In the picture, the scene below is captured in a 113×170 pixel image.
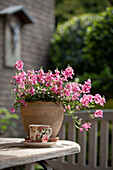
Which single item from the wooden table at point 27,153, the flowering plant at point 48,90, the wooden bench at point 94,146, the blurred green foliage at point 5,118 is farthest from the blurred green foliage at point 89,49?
the wooden table at point 27,153

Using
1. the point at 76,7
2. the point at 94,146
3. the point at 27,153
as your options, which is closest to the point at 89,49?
the point at 94,146

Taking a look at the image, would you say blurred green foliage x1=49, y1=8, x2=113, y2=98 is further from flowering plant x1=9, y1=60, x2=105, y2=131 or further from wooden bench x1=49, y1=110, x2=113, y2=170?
flowering plant x1=9, y1=60, x2=105, y2=131

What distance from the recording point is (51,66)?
270 inches

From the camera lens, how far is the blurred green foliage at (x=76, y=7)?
36.9ft

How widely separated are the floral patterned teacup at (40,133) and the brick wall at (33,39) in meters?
4.48

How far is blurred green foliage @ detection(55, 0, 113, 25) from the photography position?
1126 centimetres

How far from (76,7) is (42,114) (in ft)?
33.8

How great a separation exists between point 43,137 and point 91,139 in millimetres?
894

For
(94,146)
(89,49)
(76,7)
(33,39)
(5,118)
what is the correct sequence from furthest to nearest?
(76,7) → (33,39) → (89,49) → (5,118) → (94,146)

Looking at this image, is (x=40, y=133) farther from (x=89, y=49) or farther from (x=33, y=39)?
(x=33, y=39)

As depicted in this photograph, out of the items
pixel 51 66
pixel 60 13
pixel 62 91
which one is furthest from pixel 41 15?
pixel 62 91

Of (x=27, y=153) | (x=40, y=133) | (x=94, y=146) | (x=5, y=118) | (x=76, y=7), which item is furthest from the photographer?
(x=76, y=7)

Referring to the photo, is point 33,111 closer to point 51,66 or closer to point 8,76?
point 8,76

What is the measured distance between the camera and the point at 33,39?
6824 mm
